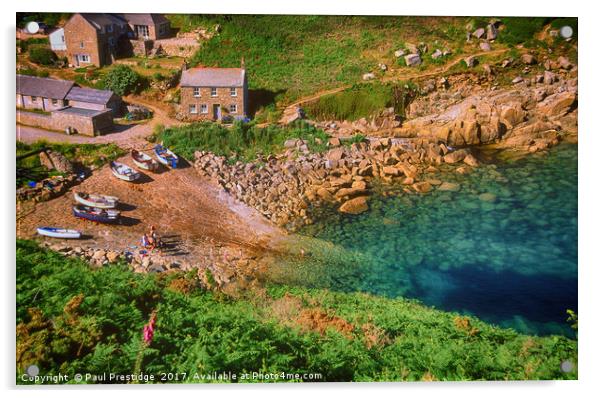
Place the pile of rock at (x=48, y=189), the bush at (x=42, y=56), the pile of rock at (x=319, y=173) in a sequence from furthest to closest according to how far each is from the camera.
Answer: the pile of rock at (x=319, y=173), the bush at (x=42, y=56), the pile of rock at (x=48, y=189)

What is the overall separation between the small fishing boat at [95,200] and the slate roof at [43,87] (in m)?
1.65

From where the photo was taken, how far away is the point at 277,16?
28.8ft

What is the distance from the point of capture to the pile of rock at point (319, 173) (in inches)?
360

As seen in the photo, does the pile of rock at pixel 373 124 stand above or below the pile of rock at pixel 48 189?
above

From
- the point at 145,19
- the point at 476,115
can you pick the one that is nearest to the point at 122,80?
the point at 145,19

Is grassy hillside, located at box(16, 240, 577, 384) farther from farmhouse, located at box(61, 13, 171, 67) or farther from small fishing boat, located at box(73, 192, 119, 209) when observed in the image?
farmhouse, located at box(61, 13, 171, 67)

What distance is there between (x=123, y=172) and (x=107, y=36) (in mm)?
2238

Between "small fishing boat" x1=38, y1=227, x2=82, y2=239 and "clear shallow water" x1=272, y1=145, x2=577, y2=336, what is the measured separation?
3163mm

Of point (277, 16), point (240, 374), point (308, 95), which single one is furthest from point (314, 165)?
point (240, 374)

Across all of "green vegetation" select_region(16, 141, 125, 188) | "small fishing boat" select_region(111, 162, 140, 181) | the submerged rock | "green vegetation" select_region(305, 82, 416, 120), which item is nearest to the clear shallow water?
the submerged rock

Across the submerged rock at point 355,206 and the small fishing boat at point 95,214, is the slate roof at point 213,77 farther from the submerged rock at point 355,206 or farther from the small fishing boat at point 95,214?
the submerged rock at point 355,206

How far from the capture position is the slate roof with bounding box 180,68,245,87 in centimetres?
925

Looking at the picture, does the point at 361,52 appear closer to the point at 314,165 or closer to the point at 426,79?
the point at 426,79

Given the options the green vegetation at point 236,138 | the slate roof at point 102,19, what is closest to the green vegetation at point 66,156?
the green vegetation at point 236,138
